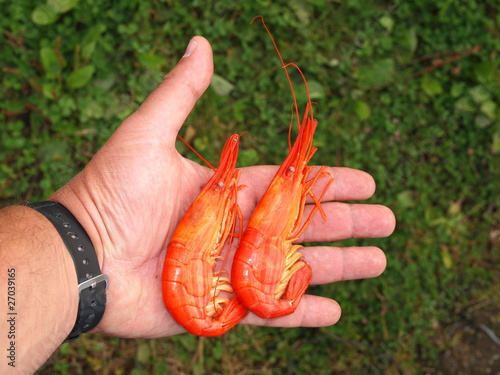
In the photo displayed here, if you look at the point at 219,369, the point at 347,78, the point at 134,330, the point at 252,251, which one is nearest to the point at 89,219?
the point at 134,330

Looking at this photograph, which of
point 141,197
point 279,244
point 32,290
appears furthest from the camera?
point 279,244

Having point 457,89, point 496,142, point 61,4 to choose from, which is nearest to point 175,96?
point 61,4

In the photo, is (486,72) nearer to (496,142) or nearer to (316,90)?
(496,142)

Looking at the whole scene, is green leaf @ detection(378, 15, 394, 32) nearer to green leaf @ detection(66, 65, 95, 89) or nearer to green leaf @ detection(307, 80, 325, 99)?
green leaf @ detection(307, 80, 325, 99)

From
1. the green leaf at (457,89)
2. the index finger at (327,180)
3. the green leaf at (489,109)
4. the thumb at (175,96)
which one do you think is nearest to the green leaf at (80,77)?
the thumb at (175,96)

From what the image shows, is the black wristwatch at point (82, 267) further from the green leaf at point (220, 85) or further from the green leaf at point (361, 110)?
the green leaf at point (361, 110)

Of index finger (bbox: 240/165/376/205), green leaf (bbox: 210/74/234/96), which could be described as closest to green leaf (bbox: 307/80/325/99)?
green leaf (bbox: 210/74/234/96)

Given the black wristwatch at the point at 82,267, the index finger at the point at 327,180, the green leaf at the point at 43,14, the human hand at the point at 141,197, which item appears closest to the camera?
the black wristwatch at the point at 82,267
